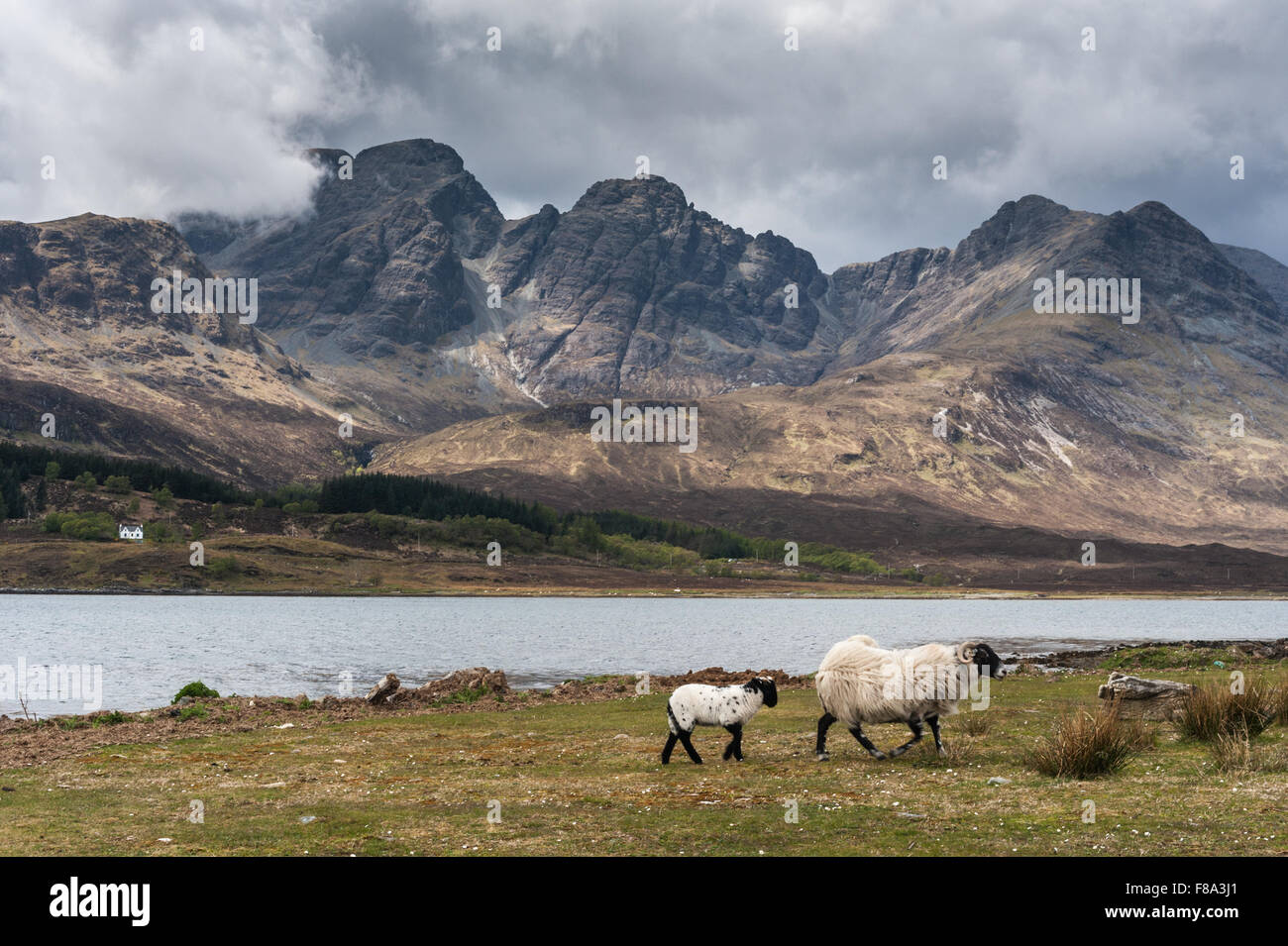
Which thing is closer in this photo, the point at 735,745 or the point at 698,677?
the point at 735,745

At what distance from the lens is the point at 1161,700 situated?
80.9 feet

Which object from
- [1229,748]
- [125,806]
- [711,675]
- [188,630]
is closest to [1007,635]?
[711,675]

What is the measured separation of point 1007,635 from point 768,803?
9334 cm

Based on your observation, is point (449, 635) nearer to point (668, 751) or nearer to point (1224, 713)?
point (668, 751)

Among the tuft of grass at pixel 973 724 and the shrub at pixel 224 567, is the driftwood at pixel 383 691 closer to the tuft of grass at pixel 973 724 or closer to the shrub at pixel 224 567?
the tuft of grass at pixel 973 724

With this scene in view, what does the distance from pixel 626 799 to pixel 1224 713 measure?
1235 centimetres

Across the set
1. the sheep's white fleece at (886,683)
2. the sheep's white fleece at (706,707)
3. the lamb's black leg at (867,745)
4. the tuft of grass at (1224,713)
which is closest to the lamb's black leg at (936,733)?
the sheep's white fleece at (886,683)

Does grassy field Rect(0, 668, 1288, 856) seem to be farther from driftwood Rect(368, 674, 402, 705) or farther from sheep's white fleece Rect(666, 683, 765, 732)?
driftwood Rect(368, 674, 402, 705)

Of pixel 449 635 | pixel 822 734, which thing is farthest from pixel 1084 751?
pixel 449 635

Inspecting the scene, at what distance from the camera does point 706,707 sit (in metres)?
21.6

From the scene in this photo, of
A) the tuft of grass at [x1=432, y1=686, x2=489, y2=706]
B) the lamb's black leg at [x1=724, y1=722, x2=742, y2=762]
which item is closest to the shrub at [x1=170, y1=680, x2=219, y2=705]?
the tuft of grass at [x1=432, y1=686, x2=489, y2=706]

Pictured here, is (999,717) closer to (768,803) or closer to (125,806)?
(768,803)

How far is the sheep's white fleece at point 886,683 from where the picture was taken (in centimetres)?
2011
